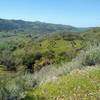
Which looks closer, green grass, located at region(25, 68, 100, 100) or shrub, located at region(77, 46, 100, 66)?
green grass, located at region(25, 68, 100, 100)

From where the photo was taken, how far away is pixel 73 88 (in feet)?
29.3

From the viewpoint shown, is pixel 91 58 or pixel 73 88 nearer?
pixel 73 88

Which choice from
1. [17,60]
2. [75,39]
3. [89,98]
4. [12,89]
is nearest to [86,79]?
[89,98]

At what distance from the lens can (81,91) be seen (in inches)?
336

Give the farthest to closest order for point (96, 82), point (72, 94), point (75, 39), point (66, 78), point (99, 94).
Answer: point (75, 39)
point (66, 78)
point (96, 82)
point (72, 94)
point (99, 94)

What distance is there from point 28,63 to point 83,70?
292ft

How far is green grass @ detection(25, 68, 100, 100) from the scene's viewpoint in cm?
826

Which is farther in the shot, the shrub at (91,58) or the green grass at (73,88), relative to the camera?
the shrub at (91,58)

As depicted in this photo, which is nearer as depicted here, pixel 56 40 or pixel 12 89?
pixel 12 89

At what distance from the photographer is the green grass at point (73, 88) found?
826 centimetres

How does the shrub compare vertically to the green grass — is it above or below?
above

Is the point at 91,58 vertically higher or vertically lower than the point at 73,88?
higher

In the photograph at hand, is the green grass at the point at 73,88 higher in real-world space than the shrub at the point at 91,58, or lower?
lower

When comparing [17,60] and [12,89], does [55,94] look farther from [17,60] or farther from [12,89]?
[17,60]
